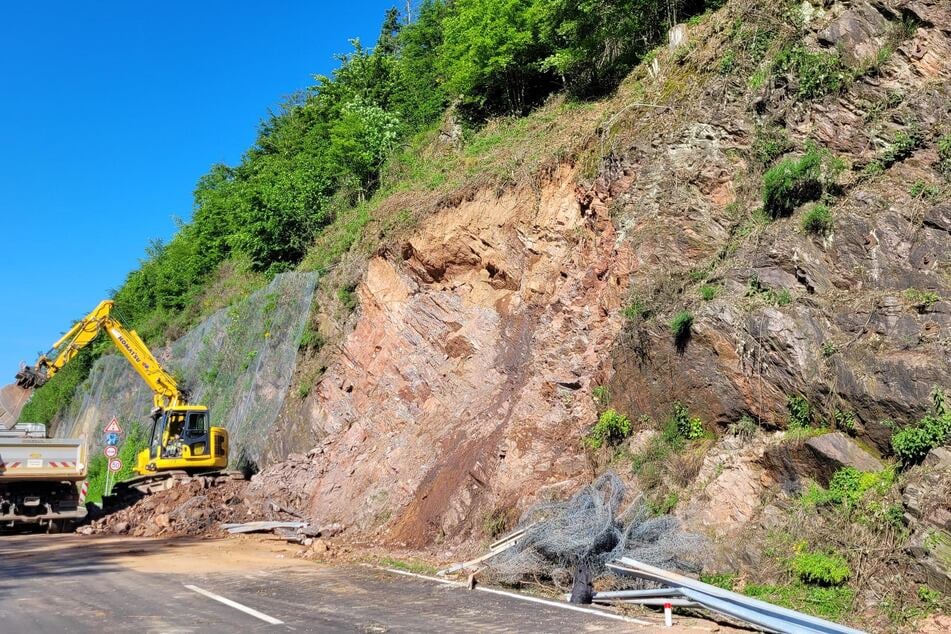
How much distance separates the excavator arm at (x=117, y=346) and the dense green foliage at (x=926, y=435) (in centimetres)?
1979

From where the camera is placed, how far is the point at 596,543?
9430mm

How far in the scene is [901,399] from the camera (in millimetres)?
8992

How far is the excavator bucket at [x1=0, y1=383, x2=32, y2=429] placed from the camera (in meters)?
23.0

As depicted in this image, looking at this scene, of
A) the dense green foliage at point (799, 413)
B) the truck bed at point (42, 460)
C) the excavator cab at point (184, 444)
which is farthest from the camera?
the excavator cab at point (184, 444)

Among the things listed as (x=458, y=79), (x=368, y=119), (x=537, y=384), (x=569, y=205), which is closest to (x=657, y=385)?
(x=537, y=384)

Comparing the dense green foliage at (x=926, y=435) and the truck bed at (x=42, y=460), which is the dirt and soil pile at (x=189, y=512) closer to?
the truck bed at (x=42, y=460)

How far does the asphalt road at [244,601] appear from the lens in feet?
24.8

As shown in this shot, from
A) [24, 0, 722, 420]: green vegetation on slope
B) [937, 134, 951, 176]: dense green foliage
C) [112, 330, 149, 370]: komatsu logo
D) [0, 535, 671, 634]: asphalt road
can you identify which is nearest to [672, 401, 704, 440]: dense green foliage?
[0, 535, 671, 634]: asphalt road

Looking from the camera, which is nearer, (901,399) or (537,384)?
(901,399)

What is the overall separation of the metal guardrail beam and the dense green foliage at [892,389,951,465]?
2783 mm

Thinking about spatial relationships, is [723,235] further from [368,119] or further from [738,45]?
[368,119]

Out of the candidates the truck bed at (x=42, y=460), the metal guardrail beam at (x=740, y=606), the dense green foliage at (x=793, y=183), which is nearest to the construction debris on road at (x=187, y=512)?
the truck bed at (x=42, y=460)

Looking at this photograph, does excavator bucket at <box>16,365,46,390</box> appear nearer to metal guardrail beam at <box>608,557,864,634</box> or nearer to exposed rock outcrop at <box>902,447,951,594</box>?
metal guardrail beam at <box>608,557,864,634</box>

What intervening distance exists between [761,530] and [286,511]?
1227cm
